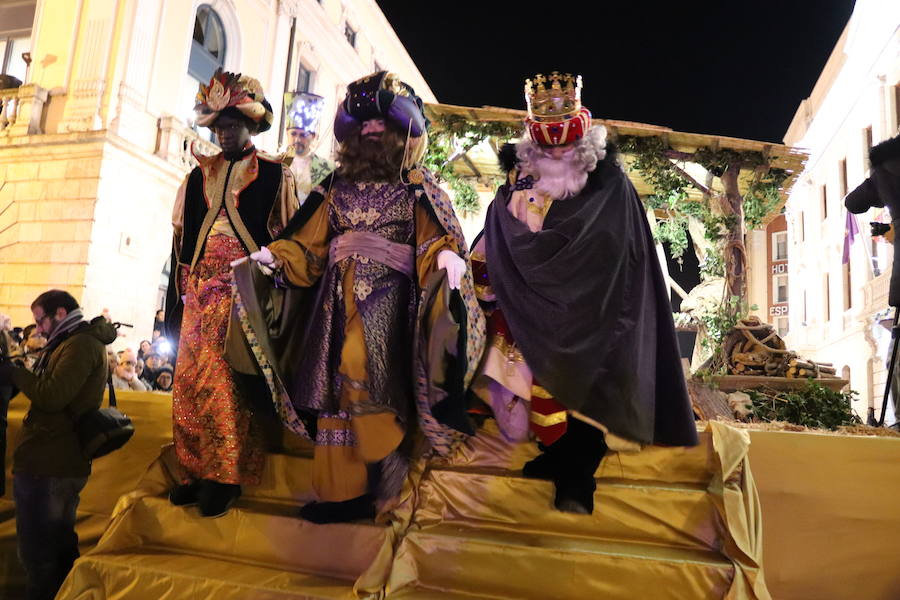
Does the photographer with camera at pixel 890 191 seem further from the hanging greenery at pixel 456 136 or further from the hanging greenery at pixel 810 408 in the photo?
the hanging greenery at pixel 456 136

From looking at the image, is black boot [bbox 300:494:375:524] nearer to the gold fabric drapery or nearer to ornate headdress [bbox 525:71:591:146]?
the gold fabric drapery

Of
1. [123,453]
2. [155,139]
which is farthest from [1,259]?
[123,453]

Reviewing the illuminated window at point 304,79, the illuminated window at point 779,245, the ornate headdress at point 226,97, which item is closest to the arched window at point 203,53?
the illuminated window at point 304,79

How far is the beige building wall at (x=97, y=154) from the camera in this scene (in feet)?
35.7

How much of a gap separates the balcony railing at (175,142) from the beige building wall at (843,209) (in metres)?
14.1

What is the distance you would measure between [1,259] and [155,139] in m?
3.29

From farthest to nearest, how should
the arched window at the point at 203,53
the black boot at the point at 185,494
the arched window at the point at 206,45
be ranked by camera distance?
the arched window at the point at 206,45 → the arched window at the point at 203,53 → the black boot at the point at 185,494

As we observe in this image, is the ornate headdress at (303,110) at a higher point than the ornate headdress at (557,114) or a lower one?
higher

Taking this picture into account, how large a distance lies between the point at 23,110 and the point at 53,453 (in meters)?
10.8

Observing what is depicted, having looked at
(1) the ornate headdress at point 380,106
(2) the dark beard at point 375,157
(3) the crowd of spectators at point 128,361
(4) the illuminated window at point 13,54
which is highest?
(4) the illuminated window at point 13,54

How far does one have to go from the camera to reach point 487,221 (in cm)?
322

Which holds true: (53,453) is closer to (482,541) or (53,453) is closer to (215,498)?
(215,498)

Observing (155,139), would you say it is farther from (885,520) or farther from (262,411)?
(885,520)

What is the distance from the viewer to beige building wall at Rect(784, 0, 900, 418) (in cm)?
1770
